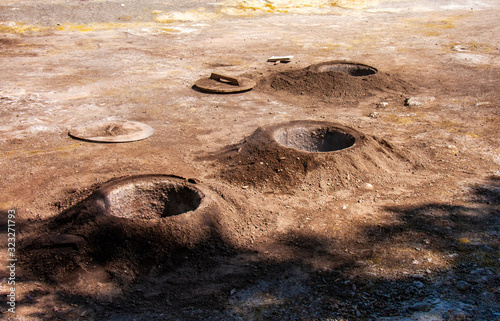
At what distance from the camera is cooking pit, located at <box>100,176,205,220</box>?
4656mm

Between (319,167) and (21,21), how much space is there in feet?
45.2

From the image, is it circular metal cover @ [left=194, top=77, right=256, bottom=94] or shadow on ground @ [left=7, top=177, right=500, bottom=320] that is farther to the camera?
circular metal cover @ [left=194, top=77, right=256, bottom=94]

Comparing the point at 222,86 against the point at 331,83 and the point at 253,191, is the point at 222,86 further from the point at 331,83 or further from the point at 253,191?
the point at 253,191

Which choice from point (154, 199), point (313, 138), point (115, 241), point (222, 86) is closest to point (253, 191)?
point (154, 199)

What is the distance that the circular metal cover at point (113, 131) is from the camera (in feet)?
21.7

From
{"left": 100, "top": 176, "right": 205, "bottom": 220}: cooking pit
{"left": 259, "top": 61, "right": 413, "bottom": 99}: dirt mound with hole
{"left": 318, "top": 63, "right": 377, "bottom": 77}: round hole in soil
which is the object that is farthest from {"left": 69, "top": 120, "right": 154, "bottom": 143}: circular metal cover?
{"left": 318, "top": 63, "right": 377, "bottom": 77}: round hole in soil

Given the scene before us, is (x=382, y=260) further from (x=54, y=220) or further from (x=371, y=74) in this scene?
(x=371, y=74)

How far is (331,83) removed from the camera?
30.3 feet

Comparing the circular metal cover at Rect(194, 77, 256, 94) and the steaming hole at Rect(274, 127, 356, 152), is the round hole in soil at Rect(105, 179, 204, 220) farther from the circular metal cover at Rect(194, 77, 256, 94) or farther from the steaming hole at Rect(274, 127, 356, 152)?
the circular metal cover at Rect(194, 77, 256, 94)

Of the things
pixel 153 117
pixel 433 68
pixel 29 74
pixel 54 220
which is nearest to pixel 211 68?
pixel 153 117

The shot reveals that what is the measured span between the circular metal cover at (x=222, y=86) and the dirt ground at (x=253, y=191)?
0.50 ft

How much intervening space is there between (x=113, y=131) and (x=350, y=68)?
6.03m

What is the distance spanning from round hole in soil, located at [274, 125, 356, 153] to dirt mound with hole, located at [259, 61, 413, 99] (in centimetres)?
267

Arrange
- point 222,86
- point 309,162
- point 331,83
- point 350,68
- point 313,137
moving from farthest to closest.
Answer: point 350,68 < point 331,83 < point 222,86 < point 313,137 < point 309,162
